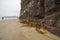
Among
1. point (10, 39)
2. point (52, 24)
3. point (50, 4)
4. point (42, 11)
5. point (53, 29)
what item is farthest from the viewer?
point (42, 11)

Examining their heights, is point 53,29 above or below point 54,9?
below

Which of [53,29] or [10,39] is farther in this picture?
[53,29]

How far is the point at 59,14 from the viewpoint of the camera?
24.7 ft

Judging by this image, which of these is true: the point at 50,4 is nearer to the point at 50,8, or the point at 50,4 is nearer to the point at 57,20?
the point at 50,8

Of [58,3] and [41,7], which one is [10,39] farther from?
[41,7]

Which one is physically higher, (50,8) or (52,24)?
Result: (50,8)

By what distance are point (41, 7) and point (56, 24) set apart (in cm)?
549

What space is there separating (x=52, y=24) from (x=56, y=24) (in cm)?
48

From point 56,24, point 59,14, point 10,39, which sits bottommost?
point 10,39

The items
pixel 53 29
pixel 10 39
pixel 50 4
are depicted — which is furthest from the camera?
pixel 50 4

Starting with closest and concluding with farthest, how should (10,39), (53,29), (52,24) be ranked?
(10,39)
(53,29)
(52,24)

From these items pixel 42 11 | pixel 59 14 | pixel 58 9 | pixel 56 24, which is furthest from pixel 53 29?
pixel 42 11

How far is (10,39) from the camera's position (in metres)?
6.52

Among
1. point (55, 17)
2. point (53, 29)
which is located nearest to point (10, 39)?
point (53, 29)
